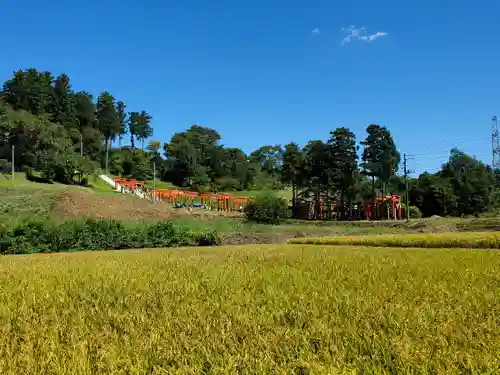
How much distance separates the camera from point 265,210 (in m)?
43.9

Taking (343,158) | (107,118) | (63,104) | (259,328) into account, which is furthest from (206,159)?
(259,328)

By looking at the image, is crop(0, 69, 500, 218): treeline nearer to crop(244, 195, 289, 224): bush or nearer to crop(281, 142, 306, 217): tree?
crop(281, 142, 306, 217): tree

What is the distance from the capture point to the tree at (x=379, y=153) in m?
55.6

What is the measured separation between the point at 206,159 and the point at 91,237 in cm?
7245

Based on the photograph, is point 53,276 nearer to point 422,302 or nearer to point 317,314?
point 317,314

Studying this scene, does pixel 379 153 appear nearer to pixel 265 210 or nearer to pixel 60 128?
pixel 265 210

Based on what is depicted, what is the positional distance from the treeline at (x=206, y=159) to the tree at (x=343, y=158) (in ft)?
0.42

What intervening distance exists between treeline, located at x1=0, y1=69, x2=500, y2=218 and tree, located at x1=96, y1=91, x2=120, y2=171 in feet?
0.75

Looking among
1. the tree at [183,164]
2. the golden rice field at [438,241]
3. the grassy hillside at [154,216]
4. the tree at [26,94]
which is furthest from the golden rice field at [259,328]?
the tree at [26,94]

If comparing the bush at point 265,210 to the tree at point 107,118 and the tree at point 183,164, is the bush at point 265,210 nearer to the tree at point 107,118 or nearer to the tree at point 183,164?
the tree at point 183,164

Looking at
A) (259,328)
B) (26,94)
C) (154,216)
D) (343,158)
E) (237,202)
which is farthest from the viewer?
(26,94)

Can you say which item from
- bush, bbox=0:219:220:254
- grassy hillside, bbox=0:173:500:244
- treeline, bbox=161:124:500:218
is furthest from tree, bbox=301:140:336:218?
bush, bbox=0:219:220:254

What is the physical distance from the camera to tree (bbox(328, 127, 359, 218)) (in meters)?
54.3

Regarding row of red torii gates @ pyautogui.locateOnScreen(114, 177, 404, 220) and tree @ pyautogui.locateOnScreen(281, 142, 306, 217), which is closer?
row of red torii gates @ pyautogui.locateOnScreen(114, 177, 404, 220)
